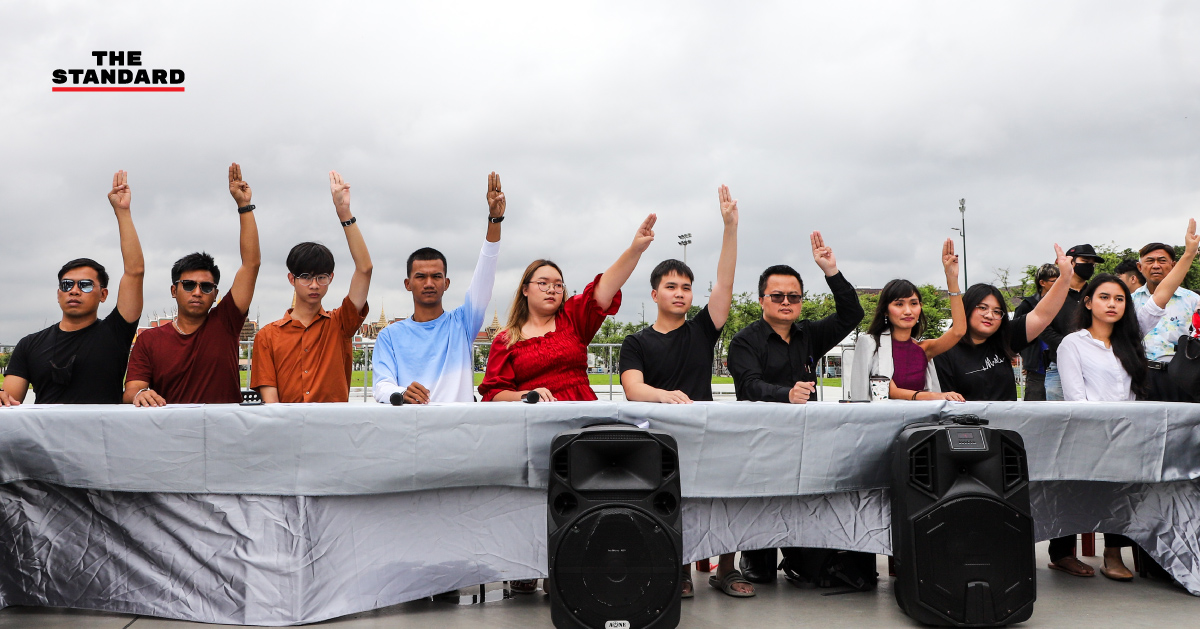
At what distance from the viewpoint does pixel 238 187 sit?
381 cm

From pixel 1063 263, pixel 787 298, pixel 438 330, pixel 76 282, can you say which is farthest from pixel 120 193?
pixel 1063 263

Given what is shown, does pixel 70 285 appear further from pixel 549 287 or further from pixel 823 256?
pixel 823 256

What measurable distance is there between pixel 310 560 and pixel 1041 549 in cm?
414

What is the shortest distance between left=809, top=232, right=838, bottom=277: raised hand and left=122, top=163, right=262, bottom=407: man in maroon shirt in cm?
286

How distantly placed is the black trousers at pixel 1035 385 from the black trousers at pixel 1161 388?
148 cm

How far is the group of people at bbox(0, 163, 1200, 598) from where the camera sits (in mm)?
3553

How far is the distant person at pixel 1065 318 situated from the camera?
4939mm

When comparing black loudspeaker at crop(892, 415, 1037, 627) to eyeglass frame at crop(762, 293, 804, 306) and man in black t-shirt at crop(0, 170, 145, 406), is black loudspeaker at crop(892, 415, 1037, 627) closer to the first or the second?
eyeglass frame at crop(762, 293, 804, 306)

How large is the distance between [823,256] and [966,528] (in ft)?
4.97

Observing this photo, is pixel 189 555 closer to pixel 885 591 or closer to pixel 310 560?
pixel 310 560

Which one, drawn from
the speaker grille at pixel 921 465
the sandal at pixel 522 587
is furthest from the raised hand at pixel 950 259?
the sandal at pixel 522 587

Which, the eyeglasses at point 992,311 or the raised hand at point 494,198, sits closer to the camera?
the raised hand at point 494,198

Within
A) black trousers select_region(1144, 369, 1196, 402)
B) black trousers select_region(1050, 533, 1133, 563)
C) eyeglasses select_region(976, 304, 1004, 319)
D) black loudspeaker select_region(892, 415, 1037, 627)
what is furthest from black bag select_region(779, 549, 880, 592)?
black trousers select_region(1144, 369, 1196, 402)

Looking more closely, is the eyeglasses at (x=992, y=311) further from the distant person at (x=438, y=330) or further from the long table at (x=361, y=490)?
the distant person at (x=438, y=330)
